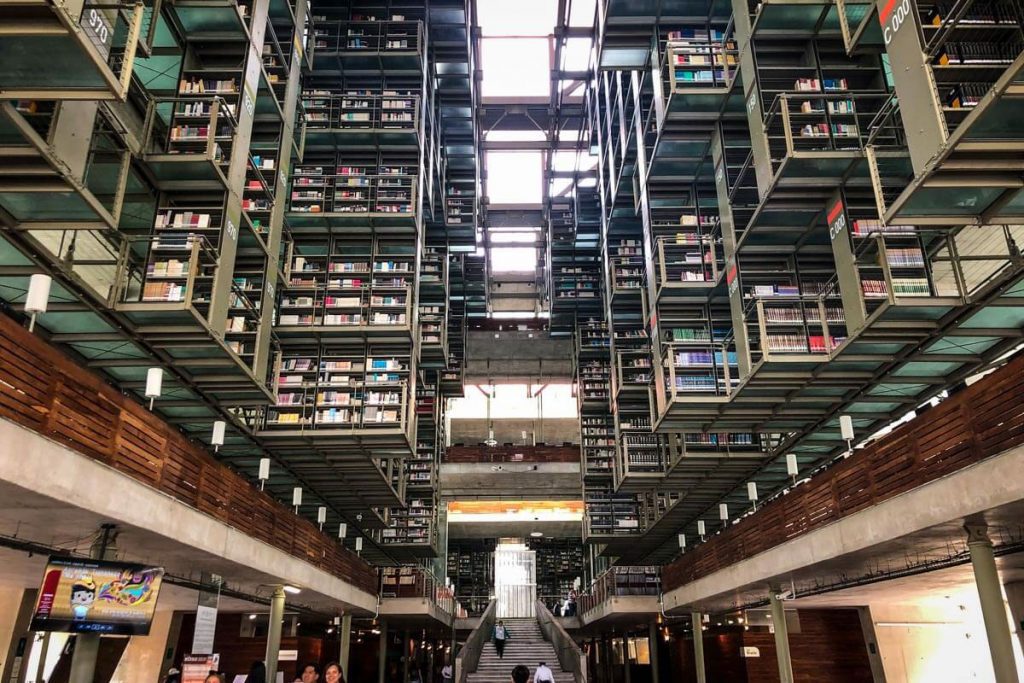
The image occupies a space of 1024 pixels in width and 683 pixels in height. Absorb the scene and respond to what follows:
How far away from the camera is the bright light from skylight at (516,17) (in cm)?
1944

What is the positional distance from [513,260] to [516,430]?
654 cm

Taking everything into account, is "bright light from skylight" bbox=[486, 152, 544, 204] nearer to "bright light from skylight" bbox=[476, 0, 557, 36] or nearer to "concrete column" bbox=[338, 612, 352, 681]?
"bright light from skylight" bbox=[476, 0, 557, 36]

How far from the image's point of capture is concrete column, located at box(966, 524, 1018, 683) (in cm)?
567

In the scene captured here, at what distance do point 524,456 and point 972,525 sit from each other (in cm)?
2041

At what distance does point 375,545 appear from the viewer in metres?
18.5

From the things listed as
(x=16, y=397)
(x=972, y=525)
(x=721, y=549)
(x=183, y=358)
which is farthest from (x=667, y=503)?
(x=16, y=397)

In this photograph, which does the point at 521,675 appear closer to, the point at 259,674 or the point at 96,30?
the point at 96,30

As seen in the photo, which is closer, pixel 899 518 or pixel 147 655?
pixel 899 518

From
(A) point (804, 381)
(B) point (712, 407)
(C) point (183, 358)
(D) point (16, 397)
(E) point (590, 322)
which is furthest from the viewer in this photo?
(E) point (590, 322)

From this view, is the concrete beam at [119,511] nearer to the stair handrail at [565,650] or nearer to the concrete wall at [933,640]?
the stair handrail at [565,650]

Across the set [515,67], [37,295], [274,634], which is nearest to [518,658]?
[274,634]

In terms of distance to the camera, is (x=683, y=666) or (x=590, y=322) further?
(x=590, y=322)

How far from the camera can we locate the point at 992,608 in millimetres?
5875

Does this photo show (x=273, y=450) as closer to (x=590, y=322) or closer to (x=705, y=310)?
(x=705, y=310)
